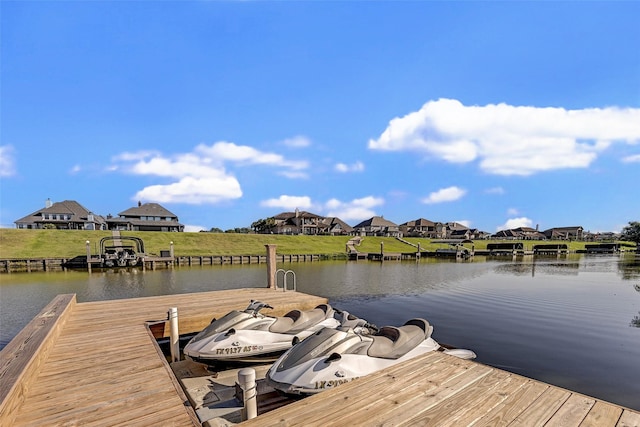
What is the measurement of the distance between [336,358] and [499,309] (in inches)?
513

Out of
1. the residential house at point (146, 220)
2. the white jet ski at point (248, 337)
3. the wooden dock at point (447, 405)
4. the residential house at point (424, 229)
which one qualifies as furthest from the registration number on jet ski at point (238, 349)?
the residential house at point (424, 229)

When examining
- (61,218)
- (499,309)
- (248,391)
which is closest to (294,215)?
(61,218)

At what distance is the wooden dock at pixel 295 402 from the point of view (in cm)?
330

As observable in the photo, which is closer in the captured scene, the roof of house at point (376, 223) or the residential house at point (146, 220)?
the residential house at point (146, 220)

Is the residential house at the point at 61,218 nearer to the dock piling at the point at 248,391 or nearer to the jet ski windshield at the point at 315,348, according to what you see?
the jet ski windshield at the point at 315,348

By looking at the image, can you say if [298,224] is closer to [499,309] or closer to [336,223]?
[336,223]

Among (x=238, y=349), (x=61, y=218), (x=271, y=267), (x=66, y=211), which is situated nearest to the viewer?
(x=238, y=349)

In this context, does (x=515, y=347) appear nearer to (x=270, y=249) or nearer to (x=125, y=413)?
(x=270, y=249)

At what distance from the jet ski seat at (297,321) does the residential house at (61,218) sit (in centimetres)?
7572

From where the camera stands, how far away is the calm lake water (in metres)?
8.36

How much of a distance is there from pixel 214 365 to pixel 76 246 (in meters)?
46.6

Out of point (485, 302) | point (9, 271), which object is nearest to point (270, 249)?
point (485, 302)

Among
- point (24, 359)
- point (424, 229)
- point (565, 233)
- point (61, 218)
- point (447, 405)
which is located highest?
point (61, 218)

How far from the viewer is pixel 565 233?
397 feet
